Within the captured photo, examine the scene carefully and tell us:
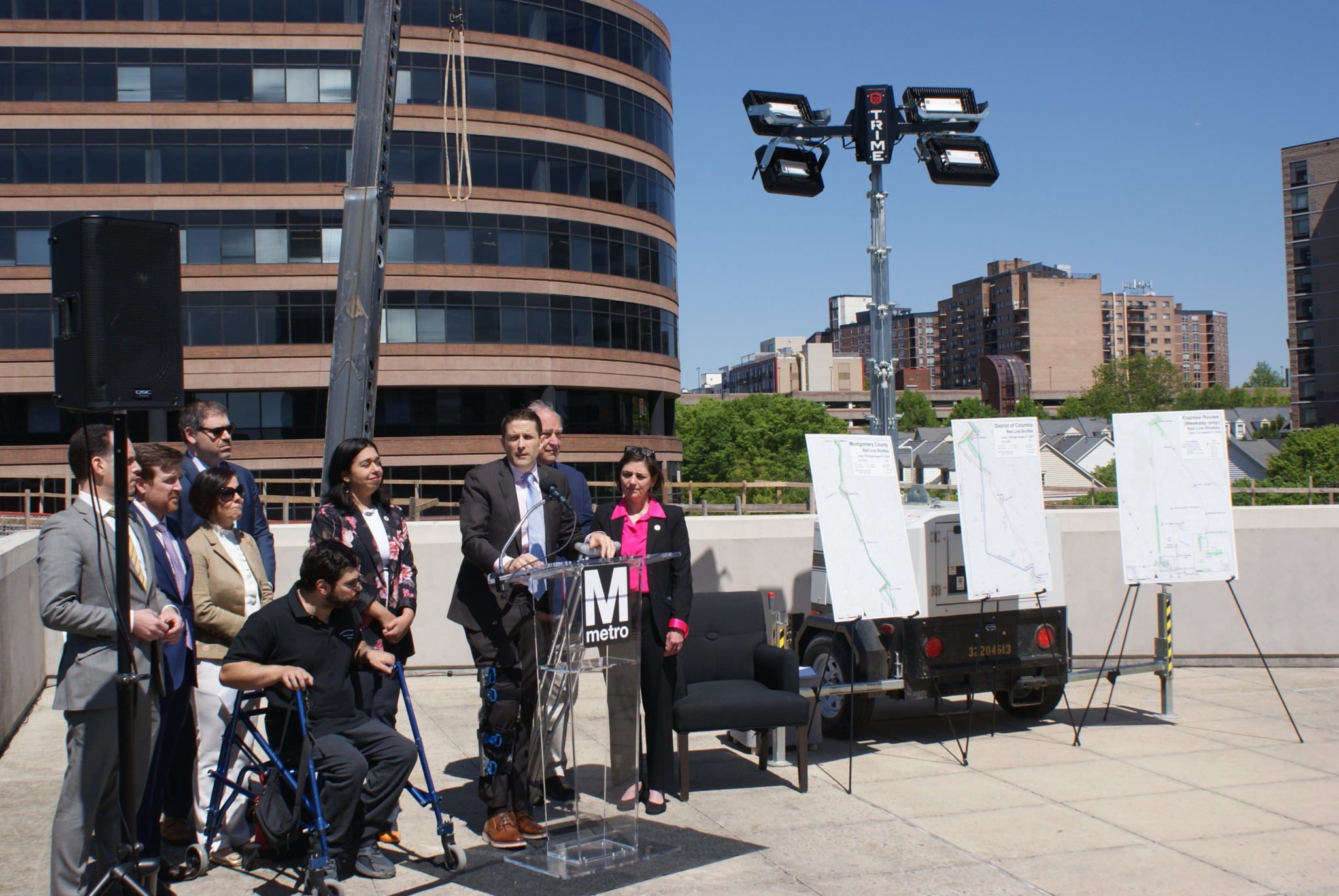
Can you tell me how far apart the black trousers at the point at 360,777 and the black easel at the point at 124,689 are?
2.55 ft

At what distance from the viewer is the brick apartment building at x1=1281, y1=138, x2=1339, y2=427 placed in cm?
10919

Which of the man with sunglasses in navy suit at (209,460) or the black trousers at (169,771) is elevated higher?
the man with sunglasses in navy suit at (209,460)

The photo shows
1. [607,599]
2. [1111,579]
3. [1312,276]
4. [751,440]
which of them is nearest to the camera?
[607,599]

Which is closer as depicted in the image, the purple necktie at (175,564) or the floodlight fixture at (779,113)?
the purple necktie at (175,564)

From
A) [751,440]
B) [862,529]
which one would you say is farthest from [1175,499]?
[751,440]

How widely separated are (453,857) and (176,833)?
4.84 ft

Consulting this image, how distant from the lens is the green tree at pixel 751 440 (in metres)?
92.9

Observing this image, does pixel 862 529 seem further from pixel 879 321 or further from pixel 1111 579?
pixel 1111 579

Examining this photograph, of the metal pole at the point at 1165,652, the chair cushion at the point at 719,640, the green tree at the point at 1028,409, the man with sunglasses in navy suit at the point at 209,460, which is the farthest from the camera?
the green tree at the point at 1028,409

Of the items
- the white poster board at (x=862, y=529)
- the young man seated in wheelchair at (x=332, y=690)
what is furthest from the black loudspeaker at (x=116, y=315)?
the white poster board at (x=862, y=529)

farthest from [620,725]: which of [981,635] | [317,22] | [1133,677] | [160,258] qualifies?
[317,22]

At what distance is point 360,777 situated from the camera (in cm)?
507

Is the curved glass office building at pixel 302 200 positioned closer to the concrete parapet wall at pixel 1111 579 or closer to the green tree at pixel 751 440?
the concrete parapet wall at pixel 1111 579

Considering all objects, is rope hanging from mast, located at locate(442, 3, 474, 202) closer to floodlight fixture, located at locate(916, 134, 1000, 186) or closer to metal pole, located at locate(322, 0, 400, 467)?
metal pole, located at locate(322, 0, 400, 467)
